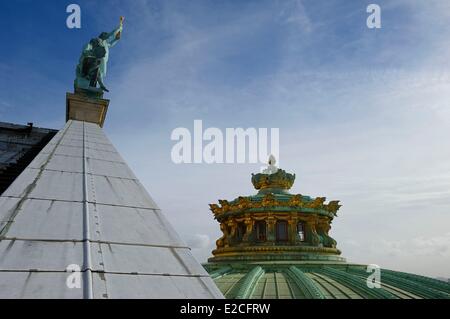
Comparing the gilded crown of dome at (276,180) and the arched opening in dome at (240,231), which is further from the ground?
the gilded crown of dome at (276,180)

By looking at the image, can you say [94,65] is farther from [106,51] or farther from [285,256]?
[285,256]

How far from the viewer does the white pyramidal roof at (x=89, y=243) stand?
12.3ft

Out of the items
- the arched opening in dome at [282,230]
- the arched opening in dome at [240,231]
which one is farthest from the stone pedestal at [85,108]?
the arched opening in dome at [282,230]

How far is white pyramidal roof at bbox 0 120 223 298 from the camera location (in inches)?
148

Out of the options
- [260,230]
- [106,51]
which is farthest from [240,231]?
[106,51]

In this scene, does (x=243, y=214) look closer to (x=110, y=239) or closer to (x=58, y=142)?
(x=58, y=142)

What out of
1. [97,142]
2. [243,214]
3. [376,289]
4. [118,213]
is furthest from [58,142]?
[243,214]

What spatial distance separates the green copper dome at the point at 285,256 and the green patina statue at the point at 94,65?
11.9m

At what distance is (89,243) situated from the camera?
4.54m

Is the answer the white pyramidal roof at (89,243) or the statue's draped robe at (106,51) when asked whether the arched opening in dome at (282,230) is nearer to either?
the statue's draped robe at (106,51)

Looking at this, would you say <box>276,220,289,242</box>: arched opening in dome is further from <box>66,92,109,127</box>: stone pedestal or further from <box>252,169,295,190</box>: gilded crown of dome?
<box>66,92,109,127</box>: stone pedestal

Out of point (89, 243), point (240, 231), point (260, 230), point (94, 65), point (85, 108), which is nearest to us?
point (89, 243)

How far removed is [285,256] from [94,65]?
53.2 feet

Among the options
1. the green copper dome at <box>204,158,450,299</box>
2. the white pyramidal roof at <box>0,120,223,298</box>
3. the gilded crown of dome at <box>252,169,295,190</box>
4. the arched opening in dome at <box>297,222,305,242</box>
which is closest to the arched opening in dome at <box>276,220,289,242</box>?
the green copper dome at <box>204,158,450,299</box>
